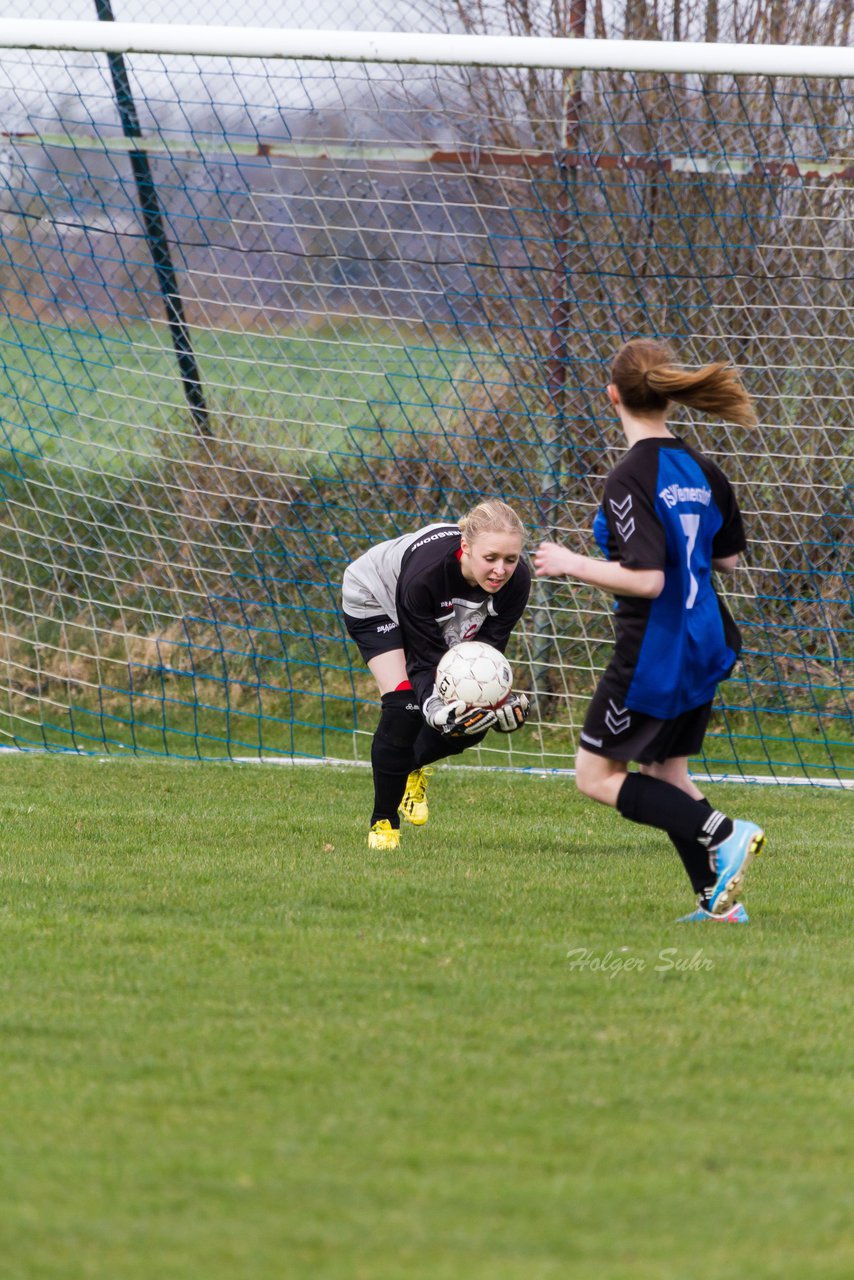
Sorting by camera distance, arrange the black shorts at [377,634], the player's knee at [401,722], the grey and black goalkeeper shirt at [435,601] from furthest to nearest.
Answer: the black shorts at [377,634], the player's knee at [401,722], the grey and black goalkeeper shirt at [435,601]

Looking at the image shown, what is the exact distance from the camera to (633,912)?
4.69 metres

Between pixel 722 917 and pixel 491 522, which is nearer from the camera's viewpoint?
pixel 722 917

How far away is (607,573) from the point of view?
4.11 meters

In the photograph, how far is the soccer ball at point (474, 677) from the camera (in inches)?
205

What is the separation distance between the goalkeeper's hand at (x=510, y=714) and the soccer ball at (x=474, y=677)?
2 centimetres

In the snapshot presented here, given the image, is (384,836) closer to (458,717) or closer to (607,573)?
(458,717)

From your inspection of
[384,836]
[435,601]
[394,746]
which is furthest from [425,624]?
[384,836]

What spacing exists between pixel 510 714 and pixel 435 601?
20.6 inches

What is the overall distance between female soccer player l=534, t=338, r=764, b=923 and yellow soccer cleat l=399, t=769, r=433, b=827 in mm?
1586

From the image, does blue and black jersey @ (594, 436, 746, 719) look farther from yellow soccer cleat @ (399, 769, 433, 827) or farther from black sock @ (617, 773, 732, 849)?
yellow soccer cleat @ (399, 769, 433, 827)

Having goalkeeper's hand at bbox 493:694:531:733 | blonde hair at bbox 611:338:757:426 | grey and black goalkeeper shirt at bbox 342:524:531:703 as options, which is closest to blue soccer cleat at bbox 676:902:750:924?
goalkeeper's hand at bbox 493:694:531:733

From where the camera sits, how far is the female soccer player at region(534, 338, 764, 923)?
4.18m

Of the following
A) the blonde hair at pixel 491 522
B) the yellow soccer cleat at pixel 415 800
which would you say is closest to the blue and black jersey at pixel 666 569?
the blonde hair at pixel 491 522

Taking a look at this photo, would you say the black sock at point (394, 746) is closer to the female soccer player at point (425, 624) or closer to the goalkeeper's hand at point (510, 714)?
the female soccer player at point (425, 624)
